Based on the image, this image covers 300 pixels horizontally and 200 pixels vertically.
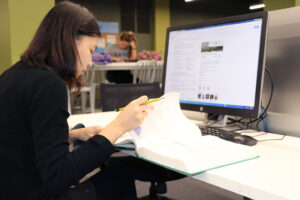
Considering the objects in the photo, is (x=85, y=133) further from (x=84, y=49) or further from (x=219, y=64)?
(x=219, y=64)

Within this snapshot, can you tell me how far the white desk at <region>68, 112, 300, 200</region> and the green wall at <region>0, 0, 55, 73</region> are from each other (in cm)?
288

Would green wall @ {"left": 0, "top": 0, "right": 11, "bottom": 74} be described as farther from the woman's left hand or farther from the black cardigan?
the black cardigan

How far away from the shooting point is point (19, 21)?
310 cm

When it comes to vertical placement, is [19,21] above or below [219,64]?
above

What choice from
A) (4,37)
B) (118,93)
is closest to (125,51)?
(4,37)

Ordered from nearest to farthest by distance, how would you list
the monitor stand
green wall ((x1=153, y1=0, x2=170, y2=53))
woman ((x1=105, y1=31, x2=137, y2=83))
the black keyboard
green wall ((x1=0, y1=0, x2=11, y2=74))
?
the black keyboard, the monitor stand, green wall ((x1=0, y1=0, x2=11, y2=74)), woman ((x1=105, y1=31, x2=137, y2=83)), green wall ((x1=153, y1=0, x2=170, y2=53))

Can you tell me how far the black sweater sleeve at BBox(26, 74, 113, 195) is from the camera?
2.28 feet

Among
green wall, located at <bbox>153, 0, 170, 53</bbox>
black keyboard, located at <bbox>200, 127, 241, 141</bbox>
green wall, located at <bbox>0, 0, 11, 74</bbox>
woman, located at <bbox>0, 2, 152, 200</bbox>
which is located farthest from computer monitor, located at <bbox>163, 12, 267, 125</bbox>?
green wall, located at <bbox>153, 0, 170, 53</bbox>

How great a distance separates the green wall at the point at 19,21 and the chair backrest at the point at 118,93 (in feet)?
5.72

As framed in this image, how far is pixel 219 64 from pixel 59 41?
1.85ft

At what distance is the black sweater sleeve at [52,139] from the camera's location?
0.69m

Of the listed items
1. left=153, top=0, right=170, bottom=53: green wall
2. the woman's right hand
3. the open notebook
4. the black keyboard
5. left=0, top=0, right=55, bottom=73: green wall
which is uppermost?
left=153, top=0, right=170, bottom=53: green wall

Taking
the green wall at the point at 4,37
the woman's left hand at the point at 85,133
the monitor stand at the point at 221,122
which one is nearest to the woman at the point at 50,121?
the woman's left hand at the point at 85,133

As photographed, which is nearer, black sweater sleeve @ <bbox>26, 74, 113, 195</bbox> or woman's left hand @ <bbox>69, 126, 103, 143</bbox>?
black sweater sleeve @ <bbox>26, 74, 113, 195</bbox>
